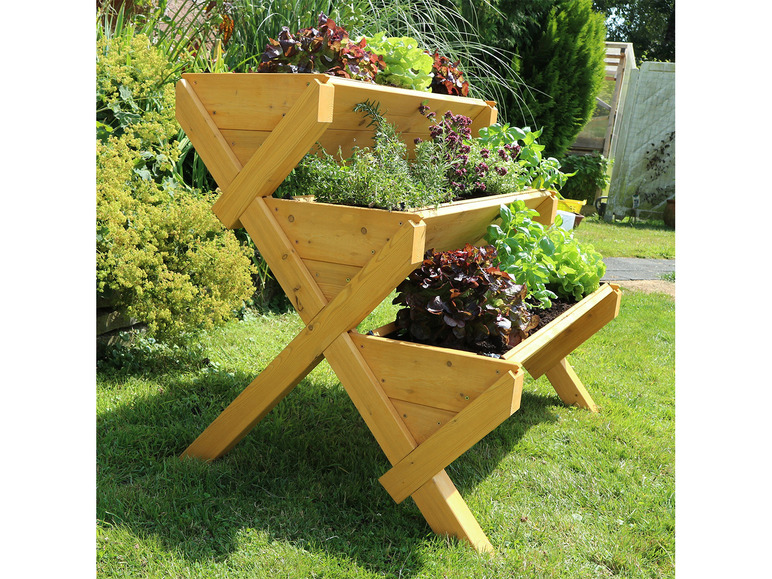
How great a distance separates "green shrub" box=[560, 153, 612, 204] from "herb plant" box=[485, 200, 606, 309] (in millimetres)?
7523

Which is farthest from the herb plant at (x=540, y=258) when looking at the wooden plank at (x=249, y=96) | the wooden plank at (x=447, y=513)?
the wooden plank at (x=249, y=96)

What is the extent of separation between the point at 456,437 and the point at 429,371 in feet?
0.65

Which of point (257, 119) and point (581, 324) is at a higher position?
point (257, 119)

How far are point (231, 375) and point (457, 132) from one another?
143 cm

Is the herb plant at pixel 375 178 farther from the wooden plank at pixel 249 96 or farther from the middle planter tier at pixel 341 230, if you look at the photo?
the wooden plank at pixel 249 96

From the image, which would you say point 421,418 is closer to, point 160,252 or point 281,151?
point 281,151

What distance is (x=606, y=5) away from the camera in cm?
2088

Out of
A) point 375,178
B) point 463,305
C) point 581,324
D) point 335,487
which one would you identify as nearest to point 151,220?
point 375,178

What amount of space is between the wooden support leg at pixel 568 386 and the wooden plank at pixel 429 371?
125 centimetres

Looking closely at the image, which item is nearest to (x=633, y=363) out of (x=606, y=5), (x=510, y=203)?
(x=510, y=203)

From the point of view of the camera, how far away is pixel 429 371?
192cm

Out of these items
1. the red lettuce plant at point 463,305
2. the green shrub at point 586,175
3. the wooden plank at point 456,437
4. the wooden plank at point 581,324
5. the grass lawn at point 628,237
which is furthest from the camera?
the green shrub at point 586,175

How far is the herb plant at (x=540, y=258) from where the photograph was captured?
7.69 ft

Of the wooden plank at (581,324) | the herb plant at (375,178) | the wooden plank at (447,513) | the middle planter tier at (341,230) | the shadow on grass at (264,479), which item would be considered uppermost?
the herb plant at (375,178)
